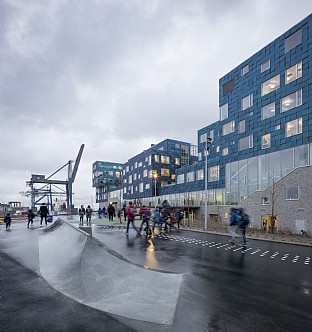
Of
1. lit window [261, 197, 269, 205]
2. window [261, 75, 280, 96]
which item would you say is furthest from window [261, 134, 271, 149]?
lit window [261, 197, 269, 205]

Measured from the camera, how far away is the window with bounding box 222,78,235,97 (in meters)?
33.1

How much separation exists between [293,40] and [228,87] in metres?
10.4

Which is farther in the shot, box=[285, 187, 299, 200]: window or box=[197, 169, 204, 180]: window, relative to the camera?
box=[197, 169, 204, 180]: window

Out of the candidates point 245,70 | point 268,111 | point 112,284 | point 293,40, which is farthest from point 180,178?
point 112,284

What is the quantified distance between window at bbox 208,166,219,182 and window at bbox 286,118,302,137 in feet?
52.7

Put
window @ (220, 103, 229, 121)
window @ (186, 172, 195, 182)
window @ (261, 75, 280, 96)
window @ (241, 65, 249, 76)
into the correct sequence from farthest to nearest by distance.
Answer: window @ (186, 172, 195, 182) → window @ (220, 103, 229, 121) → window @ (241, 65, 249, 76) → window @ (261, 75, 280, 96)

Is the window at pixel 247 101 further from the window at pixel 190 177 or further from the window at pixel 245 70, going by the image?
the window at pixel 190 177

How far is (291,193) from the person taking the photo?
2036 cm

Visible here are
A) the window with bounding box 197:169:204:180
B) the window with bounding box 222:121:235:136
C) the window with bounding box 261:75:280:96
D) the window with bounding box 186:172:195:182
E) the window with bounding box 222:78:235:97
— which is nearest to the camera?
the window with bounding box 261:75:280:96

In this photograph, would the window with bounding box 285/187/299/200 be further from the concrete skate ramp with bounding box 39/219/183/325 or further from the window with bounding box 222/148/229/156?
the concrete skate ramp with bounding box 39/219/183/325

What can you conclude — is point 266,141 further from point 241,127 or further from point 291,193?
point 291,193

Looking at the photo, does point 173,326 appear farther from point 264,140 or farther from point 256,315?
point 264,140

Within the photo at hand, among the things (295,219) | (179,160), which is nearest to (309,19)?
(295,219)

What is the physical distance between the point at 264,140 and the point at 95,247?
26.2 meters
